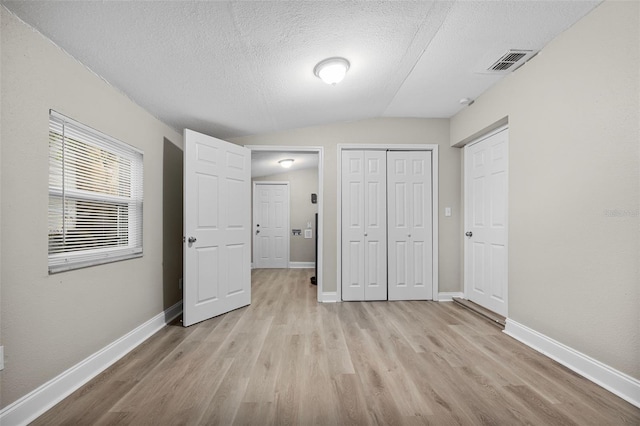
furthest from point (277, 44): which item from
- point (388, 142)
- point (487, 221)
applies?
point (487, 221)

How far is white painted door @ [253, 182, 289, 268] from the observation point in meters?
6.35

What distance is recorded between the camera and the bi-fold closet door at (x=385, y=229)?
372 centimetres

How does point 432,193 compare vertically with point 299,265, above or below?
above

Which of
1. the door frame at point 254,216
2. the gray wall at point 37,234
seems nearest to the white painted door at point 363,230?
the gray wall at point 37,234

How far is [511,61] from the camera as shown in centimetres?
238

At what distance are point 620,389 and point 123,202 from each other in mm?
3707

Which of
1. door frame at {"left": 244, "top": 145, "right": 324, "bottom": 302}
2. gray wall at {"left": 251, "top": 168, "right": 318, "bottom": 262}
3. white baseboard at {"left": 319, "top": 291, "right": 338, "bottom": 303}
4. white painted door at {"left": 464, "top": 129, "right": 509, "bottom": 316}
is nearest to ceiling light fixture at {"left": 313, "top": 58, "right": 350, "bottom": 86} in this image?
door frame at {"left": 244, "top": 145, "right": 324, "bottom": 302}

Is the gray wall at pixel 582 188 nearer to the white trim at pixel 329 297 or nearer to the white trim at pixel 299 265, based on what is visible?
the white trim at pixel 329 297

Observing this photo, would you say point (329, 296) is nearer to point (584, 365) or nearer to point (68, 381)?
point (584, 365)

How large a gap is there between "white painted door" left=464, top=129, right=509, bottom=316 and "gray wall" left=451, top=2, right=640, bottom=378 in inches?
12.9

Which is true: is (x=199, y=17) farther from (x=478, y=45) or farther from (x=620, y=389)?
(x=620, y=389)

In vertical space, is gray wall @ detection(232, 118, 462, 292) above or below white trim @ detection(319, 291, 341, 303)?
above

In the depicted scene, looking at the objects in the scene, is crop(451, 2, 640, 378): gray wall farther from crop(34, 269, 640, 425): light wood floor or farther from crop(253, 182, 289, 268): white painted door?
crop(253, 182, 289, 268): white painted door

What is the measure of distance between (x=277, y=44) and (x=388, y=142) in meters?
2.21
